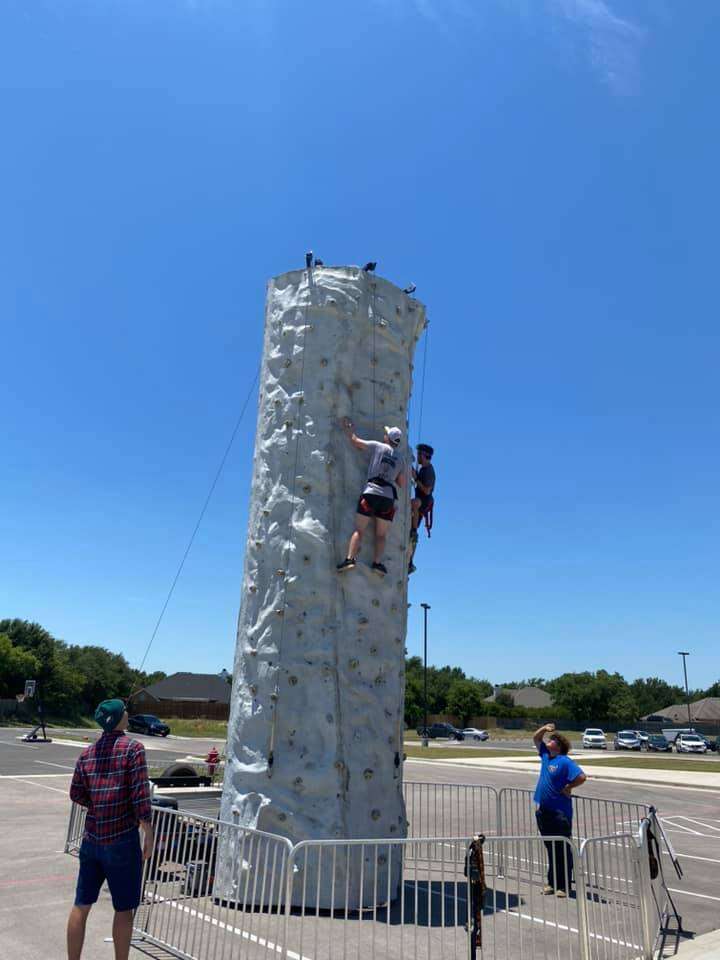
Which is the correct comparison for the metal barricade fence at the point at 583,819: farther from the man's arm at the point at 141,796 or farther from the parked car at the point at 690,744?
the parked car at the point at 690,744

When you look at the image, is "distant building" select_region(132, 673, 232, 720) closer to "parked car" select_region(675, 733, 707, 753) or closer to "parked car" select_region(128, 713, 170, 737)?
"parked car" select_region(128, 713, 170, 737)

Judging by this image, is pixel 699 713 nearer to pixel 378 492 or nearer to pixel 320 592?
pixel 378 492

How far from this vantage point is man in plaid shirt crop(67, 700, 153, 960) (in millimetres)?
4977

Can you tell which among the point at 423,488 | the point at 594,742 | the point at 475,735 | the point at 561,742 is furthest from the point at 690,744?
the point at 423,488

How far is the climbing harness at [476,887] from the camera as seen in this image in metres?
5.33

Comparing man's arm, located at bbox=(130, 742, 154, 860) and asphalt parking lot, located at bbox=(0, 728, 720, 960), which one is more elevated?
man's arm, located at bbox=(130, 742, 154, 860)

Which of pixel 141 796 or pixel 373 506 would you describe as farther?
pixel 373 506

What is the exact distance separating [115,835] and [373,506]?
421 cm

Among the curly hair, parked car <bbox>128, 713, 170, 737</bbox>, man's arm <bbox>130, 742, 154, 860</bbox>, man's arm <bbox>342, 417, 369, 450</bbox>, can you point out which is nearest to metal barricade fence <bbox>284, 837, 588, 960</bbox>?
man's arm <bbox>130, 742, 154, 860</bbox>

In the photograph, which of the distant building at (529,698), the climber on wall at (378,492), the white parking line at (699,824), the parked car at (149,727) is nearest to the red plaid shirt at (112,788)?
the climber on wall at (378,492)

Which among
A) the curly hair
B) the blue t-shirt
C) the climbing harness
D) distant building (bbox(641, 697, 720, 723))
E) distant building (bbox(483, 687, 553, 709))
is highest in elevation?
distant building (bbox(483, 687, 553, 709))

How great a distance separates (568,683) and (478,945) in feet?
291

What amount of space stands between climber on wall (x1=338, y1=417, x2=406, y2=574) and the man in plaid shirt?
3.33 metres

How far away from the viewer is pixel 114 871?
4973mm
